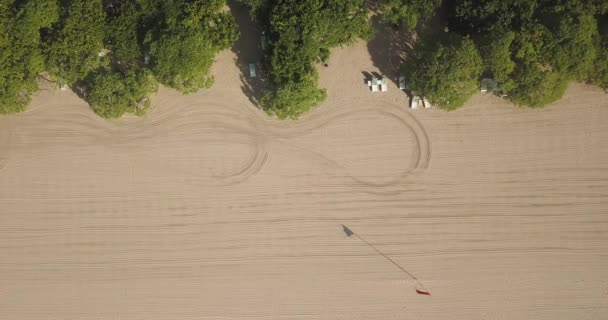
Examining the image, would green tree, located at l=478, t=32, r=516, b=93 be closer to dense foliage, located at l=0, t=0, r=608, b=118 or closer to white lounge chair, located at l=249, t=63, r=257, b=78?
dense foliage, located at l=0, t=0, r=608, b=118

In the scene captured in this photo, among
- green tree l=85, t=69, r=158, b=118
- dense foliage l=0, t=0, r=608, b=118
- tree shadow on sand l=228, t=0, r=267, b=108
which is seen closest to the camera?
dense foliage l=0, t=0, r=608, b=118

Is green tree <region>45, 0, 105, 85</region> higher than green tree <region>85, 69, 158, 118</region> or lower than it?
higher

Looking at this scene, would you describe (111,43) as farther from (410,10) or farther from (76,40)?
(410,10)

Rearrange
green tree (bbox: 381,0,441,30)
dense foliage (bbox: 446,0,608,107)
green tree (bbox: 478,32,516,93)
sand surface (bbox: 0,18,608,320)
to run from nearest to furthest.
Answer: dense foliage (bbox: 446,0,608,107) < green tree (bbox: 478,32,516,93) < green tree (bbox: 381,0,441,30) < sand surface (bbox: 0,18,608,320)

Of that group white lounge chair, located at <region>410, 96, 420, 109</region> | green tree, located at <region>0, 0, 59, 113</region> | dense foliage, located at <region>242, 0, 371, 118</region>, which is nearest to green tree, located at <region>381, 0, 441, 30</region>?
dense foliage, located at <region>242, 0, 371, 118</region>

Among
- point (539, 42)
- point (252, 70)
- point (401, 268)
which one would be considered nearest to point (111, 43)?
point (252, 70)

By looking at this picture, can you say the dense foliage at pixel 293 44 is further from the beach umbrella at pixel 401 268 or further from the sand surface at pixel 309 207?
the beach umbrella at pixel 401 268
